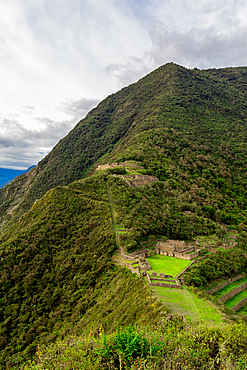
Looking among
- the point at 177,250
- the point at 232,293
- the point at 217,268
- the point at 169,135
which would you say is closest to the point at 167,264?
the point at 177,250

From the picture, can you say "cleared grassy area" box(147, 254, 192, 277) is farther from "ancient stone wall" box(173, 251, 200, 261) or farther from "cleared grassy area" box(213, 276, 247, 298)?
"cleared grassy area" box(213, 276, 247, 298)

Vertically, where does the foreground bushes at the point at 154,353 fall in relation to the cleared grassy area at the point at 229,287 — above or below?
above

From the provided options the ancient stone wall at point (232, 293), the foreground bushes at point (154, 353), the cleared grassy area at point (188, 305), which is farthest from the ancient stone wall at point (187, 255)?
the foreground bushes at point (154, 353)

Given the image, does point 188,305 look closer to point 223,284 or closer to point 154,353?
point 154,353

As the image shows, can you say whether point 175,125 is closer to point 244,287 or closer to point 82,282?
point 244,287

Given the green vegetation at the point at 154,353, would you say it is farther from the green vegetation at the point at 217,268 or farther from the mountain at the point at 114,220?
the green vegetation at the point at 217,268

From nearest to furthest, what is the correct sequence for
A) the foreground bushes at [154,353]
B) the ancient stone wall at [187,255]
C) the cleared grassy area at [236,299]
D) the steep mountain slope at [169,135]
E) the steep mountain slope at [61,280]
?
1. the foreground bushes at [154,353]
2. the steep mountain slope at [61,280]
3. the cleared grassy area at [236,299]
4. the ancient stone wall at [187,255]
5. the steep mountain slope at [169,135]

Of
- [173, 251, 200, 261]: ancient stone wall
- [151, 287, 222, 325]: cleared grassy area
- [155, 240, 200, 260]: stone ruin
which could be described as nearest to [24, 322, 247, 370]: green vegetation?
[151, 287, 222, 325]: cleared grassy area
